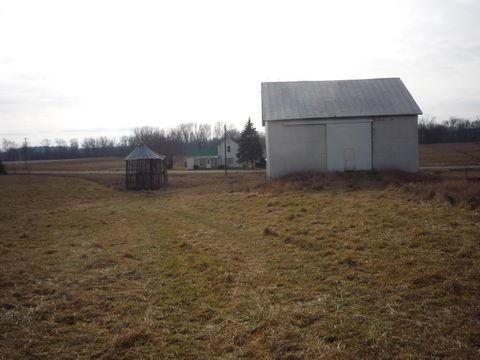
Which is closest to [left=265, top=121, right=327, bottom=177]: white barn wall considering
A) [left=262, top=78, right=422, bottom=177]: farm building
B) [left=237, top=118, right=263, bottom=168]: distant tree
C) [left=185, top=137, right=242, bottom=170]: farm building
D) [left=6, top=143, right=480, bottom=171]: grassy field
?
[left=262, top=78, right=422, bottom=177]: farm building

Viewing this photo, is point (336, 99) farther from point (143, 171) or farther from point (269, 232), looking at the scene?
point (269, 232)

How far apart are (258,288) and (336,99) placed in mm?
23575

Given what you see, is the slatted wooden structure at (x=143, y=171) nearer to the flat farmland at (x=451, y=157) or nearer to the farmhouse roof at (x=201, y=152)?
the flat farmland at (x=451, y=157)

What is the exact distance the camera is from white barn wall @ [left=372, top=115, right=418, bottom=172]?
87.9ft

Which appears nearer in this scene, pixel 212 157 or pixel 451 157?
pixel 451 157

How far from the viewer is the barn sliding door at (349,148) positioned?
26.8 meters

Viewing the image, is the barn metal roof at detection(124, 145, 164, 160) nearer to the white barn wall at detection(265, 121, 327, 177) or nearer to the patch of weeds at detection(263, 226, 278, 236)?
the white barn wall at detection(265, 121, 327, 177)

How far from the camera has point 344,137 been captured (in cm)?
2684

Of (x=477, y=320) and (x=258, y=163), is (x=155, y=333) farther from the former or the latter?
(x=258, y=163)

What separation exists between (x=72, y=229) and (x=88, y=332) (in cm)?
984

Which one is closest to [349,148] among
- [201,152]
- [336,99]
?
[336,99]

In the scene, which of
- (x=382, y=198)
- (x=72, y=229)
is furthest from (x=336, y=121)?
(x=72, y=229)

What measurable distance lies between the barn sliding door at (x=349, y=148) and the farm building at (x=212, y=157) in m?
48.8

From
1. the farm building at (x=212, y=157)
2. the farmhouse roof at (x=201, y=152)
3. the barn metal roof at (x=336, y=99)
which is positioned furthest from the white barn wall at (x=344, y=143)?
the farmhouse roof at (x=201, y=152)
